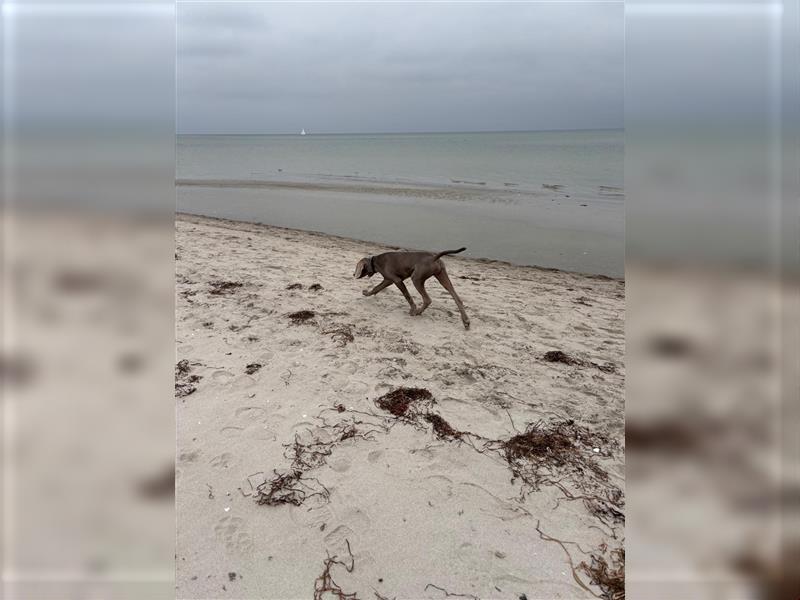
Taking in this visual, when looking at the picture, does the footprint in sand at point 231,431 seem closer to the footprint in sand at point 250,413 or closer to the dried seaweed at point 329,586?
the footprint in sand at point 250,413

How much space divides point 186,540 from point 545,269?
30.1 feet

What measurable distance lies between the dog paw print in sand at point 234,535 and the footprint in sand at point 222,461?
1.59 feet

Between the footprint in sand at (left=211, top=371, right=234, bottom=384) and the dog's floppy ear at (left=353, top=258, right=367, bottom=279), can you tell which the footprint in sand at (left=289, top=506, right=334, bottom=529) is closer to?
the footprint in sand at (left=211, top=371, right=234, bottom=384)

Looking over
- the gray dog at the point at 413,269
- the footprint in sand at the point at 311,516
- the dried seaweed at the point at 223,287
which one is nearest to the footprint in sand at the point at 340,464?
the footprint in sand at the point at 311,516

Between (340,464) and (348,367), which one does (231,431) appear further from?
(348,367)

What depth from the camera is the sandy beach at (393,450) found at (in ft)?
8.83

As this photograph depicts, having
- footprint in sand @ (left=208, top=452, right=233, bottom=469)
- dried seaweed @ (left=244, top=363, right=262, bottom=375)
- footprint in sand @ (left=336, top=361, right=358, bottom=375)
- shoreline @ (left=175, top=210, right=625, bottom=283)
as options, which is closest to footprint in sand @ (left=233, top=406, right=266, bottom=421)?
footprint in sand @ (left=208, top=452, right=233, bottom=469)

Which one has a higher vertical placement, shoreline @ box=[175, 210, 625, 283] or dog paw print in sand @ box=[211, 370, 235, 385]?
shoreline @ box=[175, 210, 625, 283]

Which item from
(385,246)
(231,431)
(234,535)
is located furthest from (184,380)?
(385,246)

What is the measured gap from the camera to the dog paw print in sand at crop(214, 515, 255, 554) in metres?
2.77

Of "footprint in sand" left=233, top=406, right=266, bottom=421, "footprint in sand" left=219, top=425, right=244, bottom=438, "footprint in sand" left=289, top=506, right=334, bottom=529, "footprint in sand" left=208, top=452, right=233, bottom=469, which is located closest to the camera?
"footprint in sand" left=289, top=506, right=334, bottom=529

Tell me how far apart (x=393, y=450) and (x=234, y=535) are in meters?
1.27
